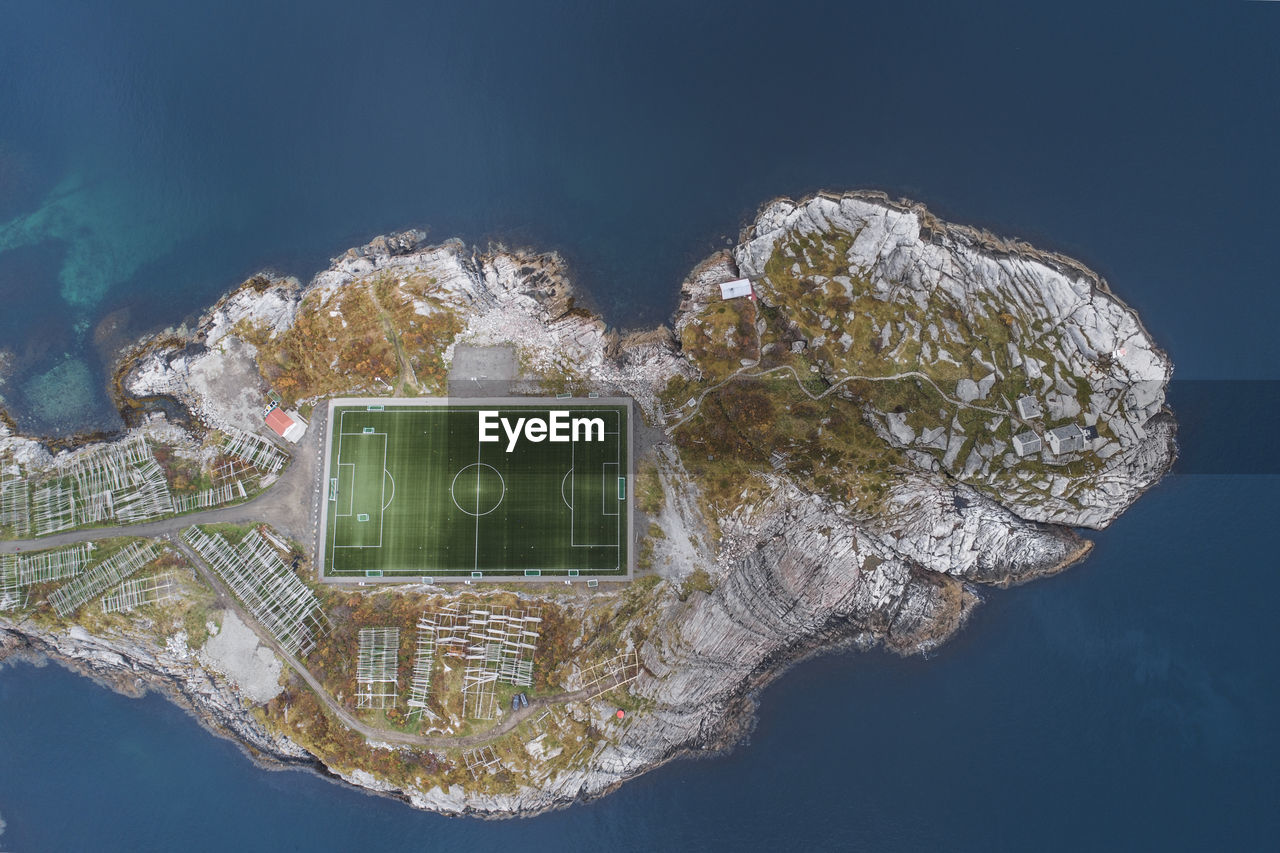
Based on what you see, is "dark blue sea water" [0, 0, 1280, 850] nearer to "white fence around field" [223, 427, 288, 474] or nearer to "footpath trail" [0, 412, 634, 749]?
"footpath trail" [0, 412, 634, 749]

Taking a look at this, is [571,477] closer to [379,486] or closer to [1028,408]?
[379,486]

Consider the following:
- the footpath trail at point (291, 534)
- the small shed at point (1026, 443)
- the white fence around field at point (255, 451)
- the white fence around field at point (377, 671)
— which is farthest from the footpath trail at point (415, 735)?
the small shed at point (1026, 443)

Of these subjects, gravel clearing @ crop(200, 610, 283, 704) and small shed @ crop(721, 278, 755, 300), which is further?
small shed @ crop(721, 278, 755, 300)

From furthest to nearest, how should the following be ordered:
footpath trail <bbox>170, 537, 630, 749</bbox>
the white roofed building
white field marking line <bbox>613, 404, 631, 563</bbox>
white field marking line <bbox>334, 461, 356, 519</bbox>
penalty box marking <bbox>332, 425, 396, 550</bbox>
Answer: white field marking line <bbox>334, 461, 356, 519</bbox>
penalty box marking <bbox>332, 425, 396, 550</bbox>
white field marking line <bbox>613, 404, 631, 563</bbox>
the white roofed building
footpath trail <bbox>170, 537, 630, 749</bbox>

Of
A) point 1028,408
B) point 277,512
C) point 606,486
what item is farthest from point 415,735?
point 1028,408

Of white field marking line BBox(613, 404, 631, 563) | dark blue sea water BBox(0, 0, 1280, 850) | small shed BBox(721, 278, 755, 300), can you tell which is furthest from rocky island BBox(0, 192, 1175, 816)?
dark blue sea water BBox(0, 0, 1280, 850)

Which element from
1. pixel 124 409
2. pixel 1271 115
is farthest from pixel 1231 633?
pixel 124 409
